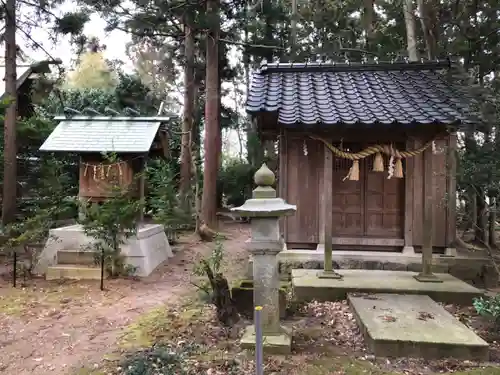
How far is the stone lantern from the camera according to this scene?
13.8 feet

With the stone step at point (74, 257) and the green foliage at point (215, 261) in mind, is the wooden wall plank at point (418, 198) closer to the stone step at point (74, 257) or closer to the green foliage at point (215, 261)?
the green foliage at point (215, 261)

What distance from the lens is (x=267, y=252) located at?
4277 millimetres

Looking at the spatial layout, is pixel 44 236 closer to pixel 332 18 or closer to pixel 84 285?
pixel 84 285

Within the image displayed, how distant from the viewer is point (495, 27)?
33.8 ft

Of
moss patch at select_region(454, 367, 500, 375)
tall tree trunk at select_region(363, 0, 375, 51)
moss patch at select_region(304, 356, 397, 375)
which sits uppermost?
tall tree trunk at select_region(363, 0, 375, 51)

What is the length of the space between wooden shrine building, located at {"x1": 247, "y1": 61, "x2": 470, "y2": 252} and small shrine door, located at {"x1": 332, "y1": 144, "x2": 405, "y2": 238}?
0.02m

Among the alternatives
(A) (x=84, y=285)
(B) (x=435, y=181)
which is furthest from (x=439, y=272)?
(A) (x=84, y=285)

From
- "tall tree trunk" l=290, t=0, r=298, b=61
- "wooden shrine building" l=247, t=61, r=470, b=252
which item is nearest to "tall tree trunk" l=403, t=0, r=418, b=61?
"wooden shrine building" l=247, t=61, r=470, b=252

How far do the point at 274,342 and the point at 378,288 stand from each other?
2.41m

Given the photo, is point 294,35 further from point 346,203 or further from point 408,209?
point 408,209

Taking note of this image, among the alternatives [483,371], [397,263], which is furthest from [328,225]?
[483,371]

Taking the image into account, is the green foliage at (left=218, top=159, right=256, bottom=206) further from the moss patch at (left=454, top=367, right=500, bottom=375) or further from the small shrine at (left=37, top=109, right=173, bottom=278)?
the moss patch at (left=454, top=367, right=500, bottom=375)

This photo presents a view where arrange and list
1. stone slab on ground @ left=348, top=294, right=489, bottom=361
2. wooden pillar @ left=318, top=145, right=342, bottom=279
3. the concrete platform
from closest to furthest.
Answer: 1. stone slab on ground @ left=348, top=294, right=489, bottom=361
2. the concrete platform
3. wooden pillar @ left=318, top=145, right=342, bottom=279

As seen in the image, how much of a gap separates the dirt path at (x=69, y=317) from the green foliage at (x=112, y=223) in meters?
0.52
